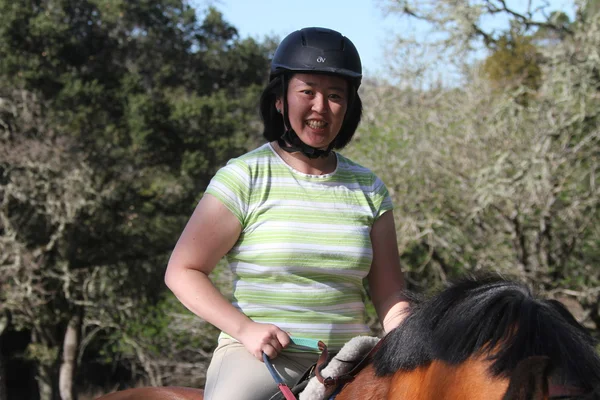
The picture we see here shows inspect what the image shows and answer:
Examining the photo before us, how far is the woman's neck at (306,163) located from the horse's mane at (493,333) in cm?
67

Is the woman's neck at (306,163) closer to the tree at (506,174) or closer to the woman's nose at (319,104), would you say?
the woman's nose at (319,104)

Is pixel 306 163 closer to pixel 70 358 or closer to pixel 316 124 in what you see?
pixel 316 124

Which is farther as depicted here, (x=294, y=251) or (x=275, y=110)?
(x=275, y=110)

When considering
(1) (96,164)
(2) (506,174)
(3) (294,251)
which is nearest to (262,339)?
(3) (294,251)

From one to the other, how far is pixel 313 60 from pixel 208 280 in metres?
0.74

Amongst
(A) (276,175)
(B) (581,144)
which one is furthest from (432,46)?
(A) (276,175)

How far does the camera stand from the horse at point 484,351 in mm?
1403

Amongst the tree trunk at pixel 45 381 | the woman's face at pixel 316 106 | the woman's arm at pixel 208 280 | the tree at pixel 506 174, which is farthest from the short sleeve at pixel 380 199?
the tree trunk at pixel 45 381

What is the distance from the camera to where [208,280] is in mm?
2182

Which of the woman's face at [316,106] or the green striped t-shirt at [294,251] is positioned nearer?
the green striped t-shirt at [294,251]

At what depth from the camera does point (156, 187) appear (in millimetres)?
16141

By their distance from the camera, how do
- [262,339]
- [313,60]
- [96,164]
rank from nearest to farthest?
1. [262,339]
2. [313,60]
3. [96,164]

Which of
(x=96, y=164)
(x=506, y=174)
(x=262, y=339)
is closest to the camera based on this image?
(x=262, y=339)

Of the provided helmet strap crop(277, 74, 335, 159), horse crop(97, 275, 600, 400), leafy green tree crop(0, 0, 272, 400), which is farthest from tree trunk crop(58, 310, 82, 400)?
horse crop(97, 275, 600, 400)
